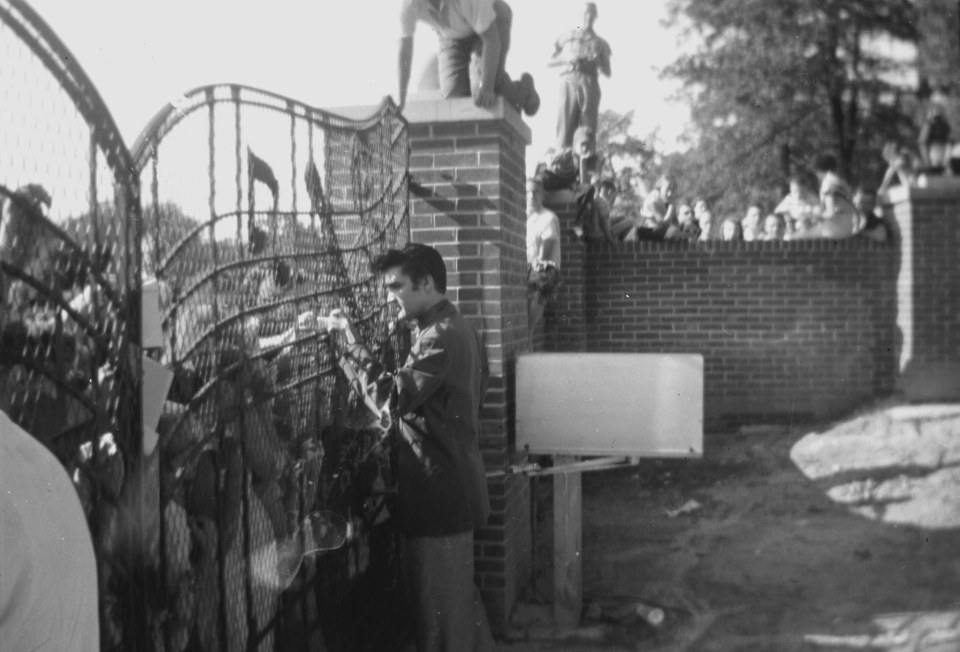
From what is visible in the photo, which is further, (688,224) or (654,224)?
(688,224)

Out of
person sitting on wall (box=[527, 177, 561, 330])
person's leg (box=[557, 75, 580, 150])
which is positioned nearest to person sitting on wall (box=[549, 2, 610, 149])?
person's leg (box=[557, 75, 580, 150])

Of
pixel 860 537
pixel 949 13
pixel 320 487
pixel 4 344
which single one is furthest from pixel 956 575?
pixel 949 13

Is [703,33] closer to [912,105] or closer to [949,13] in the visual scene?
[912,105]

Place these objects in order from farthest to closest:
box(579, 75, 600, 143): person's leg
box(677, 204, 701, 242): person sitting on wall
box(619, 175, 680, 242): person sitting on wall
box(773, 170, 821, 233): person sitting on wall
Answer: box(579, 75, 600, 143): person's leg → box(677, 204, 701, 242): person sitting on wall → box(773, 170, 821, 233): person sitting on wall → box(619, 175, 680, 242): person sitting on wall

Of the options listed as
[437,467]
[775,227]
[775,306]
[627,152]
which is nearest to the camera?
[437,467]

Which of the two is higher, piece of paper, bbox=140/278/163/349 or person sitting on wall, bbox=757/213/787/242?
person sitting on wall, bbox=757/213/787/242

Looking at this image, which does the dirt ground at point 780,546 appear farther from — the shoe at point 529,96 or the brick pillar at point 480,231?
the shoe at point 529,96

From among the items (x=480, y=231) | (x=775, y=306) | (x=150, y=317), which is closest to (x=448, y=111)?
(x=480, y=231)

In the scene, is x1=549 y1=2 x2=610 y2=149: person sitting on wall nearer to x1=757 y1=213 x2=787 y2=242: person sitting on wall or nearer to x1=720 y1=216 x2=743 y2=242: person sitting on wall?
x1=720 y1=216 x2=743 y2=242: person sitting on wall

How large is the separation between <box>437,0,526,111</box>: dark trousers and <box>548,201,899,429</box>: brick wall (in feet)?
15.3

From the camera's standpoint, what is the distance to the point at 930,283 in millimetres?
9234

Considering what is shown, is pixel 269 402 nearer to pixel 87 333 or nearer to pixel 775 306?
pixel 87 333

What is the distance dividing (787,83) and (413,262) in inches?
764

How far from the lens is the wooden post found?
4.93 meters
